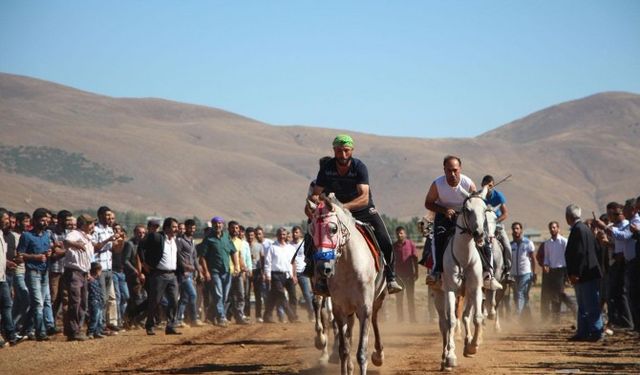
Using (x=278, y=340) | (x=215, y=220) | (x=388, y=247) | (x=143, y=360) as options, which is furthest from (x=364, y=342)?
(x=215, y=220)

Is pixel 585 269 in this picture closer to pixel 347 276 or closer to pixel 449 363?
pixel 449 363

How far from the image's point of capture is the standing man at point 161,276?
2298cm

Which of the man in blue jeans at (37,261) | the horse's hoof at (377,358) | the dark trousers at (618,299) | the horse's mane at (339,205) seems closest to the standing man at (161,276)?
the man in blue jeans at (37,261)

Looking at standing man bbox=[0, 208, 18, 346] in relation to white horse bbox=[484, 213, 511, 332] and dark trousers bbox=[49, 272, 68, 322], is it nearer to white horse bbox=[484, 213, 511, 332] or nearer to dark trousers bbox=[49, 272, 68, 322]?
dark trousers bbox=[49, 272, 68, 322]

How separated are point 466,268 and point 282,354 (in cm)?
419

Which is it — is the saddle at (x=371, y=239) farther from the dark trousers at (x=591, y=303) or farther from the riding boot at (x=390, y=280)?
the dark trousers at (x=591, y=303)

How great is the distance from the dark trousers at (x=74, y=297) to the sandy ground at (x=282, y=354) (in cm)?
38

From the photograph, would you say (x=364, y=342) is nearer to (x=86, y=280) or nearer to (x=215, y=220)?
(x=86, y=280)

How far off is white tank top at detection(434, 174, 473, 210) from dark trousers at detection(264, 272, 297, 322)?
42.1 ft

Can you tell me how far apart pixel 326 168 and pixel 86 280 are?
806 cm

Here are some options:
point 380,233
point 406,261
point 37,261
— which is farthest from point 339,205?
point 406,261

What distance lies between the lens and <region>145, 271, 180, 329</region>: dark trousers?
23.0 metres

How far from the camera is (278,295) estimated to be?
29.1 meters

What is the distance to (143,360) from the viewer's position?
17.6m
